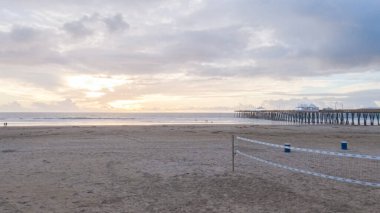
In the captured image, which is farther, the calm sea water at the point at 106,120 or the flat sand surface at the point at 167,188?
the calm sea water at the point at 106,120

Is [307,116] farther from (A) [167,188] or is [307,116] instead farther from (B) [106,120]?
(A) [167,188]

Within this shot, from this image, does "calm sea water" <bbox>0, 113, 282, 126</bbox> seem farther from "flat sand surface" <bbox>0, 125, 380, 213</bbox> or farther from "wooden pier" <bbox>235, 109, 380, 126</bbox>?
"flat sand surface" <bbox>0, 125, 380, 213</bbox>

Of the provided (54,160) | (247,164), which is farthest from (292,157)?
(54,160)

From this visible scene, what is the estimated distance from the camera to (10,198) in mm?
7809

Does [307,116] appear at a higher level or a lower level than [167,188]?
higher

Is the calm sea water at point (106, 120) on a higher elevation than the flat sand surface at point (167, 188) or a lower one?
higher

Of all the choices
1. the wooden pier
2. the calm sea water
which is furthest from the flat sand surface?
the wooden pier

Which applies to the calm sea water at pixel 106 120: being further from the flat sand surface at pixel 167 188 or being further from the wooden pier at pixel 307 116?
the flat sand surface at pixel 167 188

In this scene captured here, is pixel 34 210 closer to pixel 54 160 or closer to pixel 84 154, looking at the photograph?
pixel 54 160

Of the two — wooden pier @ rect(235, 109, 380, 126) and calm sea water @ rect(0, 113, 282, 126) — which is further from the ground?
wooden pier @ rect(235, 109, 380, 126)

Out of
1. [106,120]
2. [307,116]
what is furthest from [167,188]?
[307,116]

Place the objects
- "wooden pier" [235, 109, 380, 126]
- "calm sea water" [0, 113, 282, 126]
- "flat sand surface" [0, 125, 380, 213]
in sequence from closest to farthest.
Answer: "flat sand surface" [0, 125, 380, 213]
"calm sea water" [0, 113, 282, 126]
"wooden pier" [235, 109, 380, 126]

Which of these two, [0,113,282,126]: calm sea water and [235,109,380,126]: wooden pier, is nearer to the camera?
[0,113,282,126]: calm sea water

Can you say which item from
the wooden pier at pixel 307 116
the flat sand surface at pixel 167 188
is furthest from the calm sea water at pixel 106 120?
the flat sand surface at pixel 167 188
